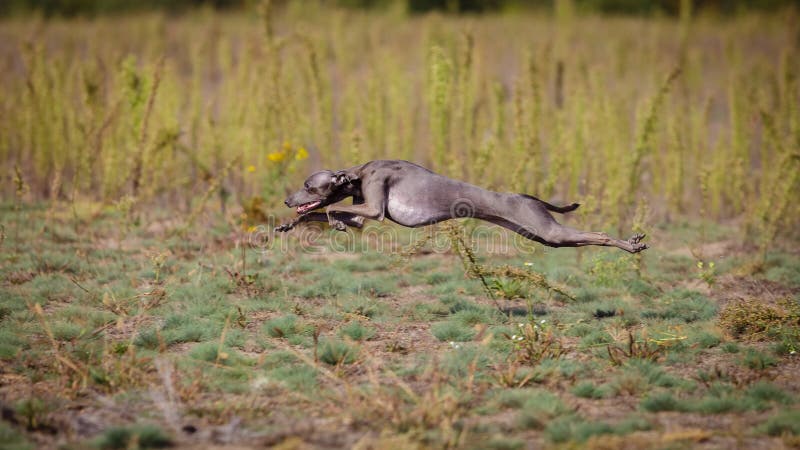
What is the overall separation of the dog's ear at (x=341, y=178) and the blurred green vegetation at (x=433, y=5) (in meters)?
15.6

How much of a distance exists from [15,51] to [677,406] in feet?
52.9

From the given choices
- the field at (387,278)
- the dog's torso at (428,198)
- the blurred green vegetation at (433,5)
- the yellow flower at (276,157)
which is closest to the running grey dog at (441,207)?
the dog's torso at (428,198)

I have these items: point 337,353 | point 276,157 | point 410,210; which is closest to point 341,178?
point 410,210

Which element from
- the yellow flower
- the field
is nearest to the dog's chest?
the field

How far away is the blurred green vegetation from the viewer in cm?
2202

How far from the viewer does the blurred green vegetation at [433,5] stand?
2202 cm

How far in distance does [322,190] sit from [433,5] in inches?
739

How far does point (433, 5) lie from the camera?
23.8m

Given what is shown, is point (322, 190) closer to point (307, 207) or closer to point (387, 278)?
point (307, 207)


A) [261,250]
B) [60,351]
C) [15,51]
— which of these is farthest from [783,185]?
[15,51]

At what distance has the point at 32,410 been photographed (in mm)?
4492

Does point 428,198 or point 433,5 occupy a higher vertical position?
point 433,5

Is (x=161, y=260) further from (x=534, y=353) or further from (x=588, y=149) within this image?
(x=588, y=149)

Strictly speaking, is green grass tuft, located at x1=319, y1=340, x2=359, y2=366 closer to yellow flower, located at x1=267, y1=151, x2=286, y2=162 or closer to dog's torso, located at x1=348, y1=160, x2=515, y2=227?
dog's torso, located at x1=348, y1=160, x2=515, y2=227
